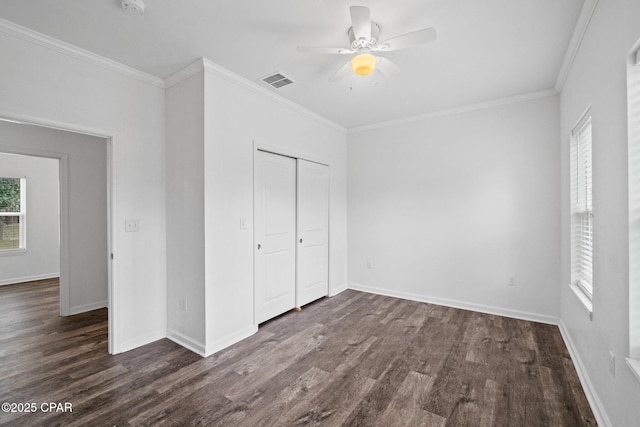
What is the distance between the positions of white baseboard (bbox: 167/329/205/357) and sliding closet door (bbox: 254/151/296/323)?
27.7 inches

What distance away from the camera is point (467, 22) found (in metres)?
2.13

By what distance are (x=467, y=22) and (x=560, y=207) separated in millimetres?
2428

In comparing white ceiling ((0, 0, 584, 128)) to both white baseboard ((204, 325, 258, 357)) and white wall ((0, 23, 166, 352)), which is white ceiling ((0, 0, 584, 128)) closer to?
white wall ((0, 23, 166, 352))

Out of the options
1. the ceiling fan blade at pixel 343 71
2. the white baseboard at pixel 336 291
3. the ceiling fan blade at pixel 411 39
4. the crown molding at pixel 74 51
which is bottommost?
the white baseboard at pixel 336 291

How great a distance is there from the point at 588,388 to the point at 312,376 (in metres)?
2.02

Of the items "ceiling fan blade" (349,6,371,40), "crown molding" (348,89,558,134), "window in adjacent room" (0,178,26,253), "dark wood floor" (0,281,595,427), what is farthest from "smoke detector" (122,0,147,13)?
"window in adjacent room" (0,178,26,253)

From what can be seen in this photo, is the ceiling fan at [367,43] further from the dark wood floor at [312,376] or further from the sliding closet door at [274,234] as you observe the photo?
the dark wood floor at [312,376]

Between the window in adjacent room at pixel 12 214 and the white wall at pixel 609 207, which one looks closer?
the white wall at pixel 609 207

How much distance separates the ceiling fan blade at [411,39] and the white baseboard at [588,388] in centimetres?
256

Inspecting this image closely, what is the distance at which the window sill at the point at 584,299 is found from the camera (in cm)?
212

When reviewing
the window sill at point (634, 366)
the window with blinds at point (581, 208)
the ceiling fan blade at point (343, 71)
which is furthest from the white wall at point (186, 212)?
the window with blinds at point (581, 208)

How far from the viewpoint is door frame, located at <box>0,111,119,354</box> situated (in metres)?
2.33

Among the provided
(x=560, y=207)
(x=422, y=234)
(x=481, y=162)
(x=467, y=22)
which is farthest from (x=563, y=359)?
(x=467, y=22)

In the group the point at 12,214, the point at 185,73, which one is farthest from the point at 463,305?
the point at 12,214
